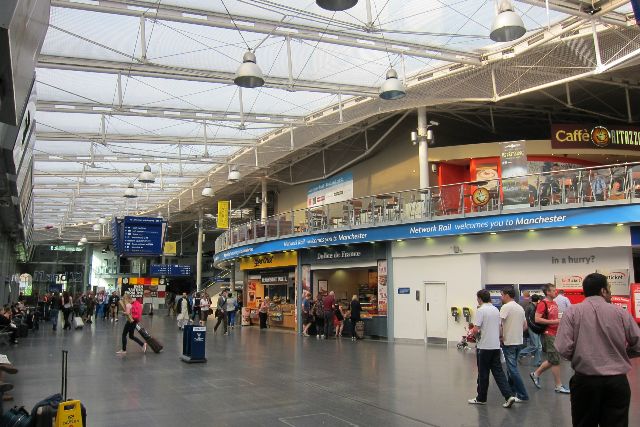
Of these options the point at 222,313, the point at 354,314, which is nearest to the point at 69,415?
the point at 354,314

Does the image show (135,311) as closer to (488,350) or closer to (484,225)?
(488,350)

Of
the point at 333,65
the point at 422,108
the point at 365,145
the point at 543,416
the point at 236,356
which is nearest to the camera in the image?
the point at 543,416

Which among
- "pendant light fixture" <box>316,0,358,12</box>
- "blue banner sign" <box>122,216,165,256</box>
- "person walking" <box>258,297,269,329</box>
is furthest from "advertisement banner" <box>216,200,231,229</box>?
Answer: "pendant light fixture" <box>316,0,358,12</box>

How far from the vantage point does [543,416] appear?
7.74 m

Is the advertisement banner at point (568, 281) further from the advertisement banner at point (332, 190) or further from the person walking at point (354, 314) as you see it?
the advertisement banner at point (332, 190)

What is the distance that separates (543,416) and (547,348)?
269 centimetres

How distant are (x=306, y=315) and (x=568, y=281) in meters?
10.3

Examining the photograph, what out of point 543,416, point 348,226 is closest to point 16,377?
point 543,416

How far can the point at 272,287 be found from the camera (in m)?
29.5

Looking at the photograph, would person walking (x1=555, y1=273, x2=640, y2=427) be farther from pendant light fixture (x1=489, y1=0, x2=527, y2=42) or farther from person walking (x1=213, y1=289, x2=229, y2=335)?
person walking (x1=213, y1=289, x2=229, y2=335)

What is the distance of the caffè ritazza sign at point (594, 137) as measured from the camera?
22469mm

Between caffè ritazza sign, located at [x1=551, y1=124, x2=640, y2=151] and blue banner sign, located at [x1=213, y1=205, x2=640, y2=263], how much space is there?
6776 millimetres

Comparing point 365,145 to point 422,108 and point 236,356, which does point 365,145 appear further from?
point 236,356

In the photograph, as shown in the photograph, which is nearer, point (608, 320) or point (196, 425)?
point (608, 320)
